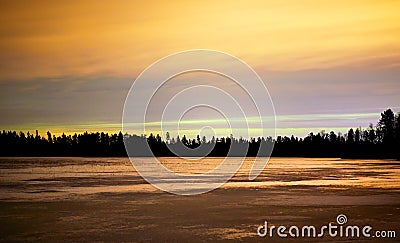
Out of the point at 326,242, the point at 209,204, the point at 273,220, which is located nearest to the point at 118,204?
the point at 209,204

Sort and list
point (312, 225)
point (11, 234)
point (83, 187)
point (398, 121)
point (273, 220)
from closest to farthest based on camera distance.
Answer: point (11, 234) → point (312, 225) → point (273, 220) → point (83, 187) → point (398, 121)

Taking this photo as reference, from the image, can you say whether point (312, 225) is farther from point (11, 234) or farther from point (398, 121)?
point (398, 121)

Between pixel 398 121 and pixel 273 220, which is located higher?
pixel 398 121

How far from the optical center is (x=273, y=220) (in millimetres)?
17188

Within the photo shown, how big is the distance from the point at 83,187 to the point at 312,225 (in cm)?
1605

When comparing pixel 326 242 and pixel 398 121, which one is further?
pixel 398 121

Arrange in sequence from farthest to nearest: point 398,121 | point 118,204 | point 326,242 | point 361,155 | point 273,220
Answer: point 398,121 → point 361,155 → point 118,204 → point 273,220 → point 326,242

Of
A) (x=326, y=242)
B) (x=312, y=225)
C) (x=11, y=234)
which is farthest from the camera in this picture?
(x=312, y=225)

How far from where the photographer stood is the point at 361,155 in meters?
96.1

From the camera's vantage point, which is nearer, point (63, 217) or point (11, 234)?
point (11, 234)

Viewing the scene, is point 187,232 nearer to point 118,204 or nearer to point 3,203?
point 118,204

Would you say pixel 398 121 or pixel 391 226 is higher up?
pixel 398 121

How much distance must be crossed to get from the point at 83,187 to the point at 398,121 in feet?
271

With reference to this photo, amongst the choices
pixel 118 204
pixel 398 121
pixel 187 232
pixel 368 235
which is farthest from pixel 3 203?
pixel 398 121
